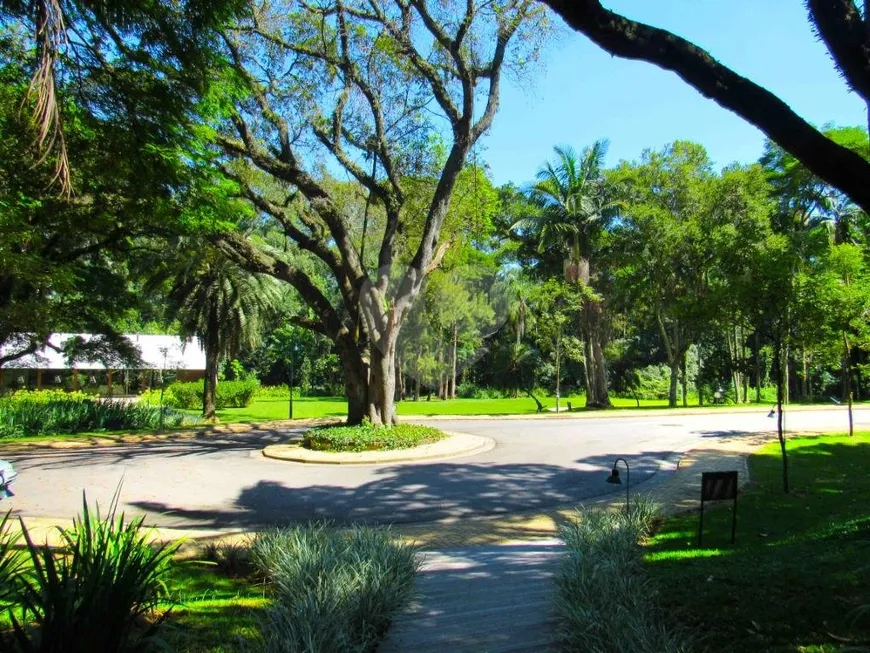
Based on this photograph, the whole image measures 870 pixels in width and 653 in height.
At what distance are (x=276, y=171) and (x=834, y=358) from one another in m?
15.7

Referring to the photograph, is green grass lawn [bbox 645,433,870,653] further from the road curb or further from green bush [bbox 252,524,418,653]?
the road curb

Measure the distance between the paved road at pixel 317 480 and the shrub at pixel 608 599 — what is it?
435 cm

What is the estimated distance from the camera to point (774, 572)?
4.59 m

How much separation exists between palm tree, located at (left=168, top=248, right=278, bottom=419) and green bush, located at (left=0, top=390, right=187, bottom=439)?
3.62 m

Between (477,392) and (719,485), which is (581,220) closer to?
(477,392)

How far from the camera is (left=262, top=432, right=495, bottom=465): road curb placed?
14.4 m

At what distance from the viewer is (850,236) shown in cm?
3500

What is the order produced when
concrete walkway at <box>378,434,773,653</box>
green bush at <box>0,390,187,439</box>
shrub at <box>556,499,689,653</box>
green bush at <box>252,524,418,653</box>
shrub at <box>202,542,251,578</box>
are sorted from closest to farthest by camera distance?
→ 1. shrub at <box>556,499,689,653</box>
2. green bush at <box>252,524,418,653</box>
3. concrete walkway at <box>378,434,773,653</box>
4. shrub at <box>202,542,251,578</box>
5. green bush at <box>0,390,187,439</box>

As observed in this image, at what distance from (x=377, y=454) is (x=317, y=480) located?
113 inches

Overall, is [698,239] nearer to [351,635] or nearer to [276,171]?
[276,171]

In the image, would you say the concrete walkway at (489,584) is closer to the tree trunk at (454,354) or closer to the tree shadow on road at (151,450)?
the tree shadow on road at (151,450)

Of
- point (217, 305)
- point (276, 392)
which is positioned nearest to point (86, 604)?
point (217, 305)

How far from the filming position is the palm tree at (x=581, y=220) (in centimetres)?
3322

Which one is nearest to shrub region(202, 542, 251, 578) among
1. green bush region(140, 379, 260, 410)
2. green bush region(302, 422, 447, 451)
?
green bush region(302, 422, 447, 451)
